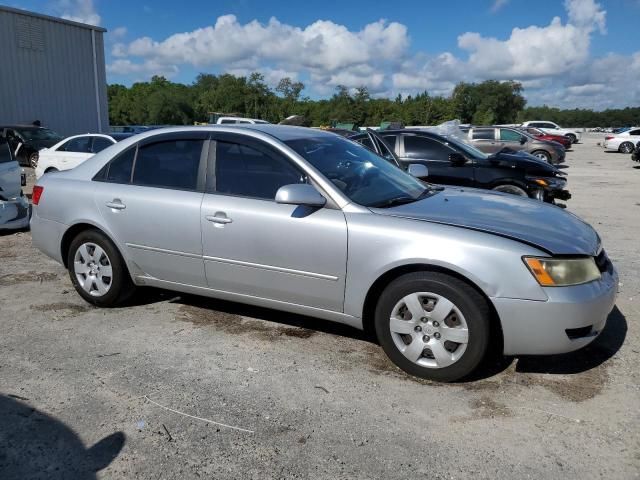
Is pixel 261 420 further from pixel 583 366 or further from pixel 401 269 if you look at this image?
pixel 583 366

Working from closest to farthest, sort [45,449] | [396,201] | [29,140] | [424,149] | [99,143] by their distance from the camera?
[45,449] < [396,201] < [424,149] < [99,143] < [29,140]

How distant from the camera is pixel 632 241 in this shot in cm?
755

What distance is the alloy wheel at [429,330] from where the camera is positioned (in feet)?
10.9

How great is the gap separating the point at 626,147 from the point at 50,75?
100 ft

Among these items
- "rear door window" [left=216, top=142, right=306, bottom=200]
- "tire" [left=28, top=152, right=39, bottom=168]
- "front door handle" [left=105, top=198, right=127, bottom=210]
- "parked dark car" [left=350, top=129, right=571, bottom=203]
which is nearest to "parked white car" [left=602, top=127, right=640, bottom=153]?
"parked dark car" [left=350, top=129, right=571, bottom=203]

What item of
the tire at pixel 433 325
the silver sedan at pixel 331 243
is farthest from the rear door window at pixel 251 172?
the tire at pixel 433 325

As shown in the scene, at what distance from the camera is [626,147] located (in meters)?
31.8

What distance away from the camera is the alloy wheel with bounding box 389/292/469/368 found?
3332mm

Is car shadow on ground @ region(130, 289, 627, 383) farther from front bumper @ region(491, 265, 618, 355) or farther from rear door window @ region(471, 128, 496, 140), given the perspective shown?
rear door window @ region(471, 128, 496, 140)

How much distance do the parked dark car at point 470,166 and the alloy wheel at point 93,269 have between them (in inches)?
202

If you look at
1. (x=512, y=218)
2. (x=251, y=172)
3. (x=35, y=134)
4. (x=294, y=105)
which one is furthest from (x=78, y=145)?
(x=294, y=105)

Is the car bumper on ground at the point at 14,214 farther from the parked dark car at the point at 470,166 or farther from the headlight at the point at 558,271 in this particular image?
the headlight at the point at 558,271

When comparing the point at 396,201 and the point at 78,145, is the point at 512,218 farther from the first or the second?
the point at 78,145

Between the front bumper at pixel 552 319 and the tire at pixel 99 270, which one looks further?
the tire at pixel 99 270
